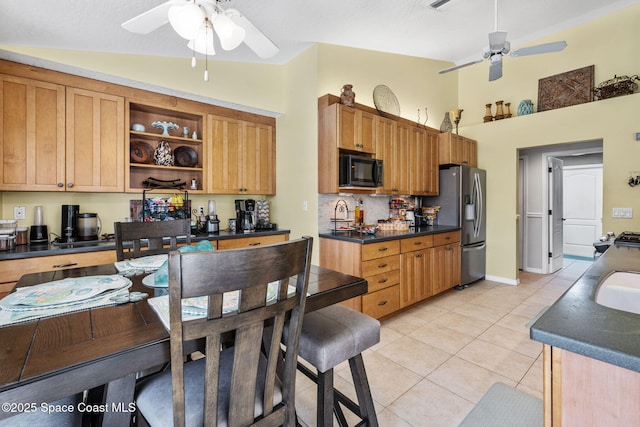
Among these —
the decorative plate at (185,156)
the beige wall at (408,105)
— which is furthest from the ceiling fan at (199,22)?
the decorative plate at (185,156)

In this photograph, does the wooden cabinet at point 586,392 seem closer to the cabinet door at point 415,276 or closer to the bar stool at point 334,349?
the bar stool at point 334,349

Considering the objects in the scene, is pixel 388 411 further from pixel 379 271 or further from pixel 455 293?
pixel 455 293

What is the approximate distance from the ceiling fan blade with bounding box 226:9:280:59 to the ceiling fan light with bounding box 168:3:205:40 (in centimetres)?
20

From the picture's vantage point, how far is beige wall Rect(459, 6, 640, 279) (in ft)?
11.4

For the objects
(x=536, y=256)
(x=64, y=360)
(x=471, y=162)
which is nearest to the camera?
(x=64, y=360)

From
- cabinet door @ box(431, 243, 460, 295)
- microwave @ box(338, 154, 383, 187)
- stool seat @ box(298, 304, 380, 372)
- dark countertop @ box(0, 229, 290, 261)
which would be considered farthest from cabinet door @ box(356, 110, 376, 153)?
dark countertop @ box(0, 229, 290, 261)

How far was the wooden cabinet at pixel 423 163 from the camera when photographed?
12.8ft

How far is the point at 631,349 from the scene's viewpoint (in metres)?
0.63

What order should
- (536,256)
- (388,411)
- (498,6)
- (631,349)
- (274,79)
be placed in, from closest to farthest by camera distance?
(631,349) → (388,411) → (498,6) → (274,79) → (536,256)

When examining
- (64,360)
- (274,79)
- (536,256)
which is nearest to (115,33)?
(274,79)

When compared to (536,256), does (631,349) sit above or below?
above

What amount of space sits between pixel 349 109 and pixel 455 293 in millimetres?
2831

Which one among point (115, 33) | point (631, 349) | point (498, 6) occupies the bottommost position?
point (631, 349)

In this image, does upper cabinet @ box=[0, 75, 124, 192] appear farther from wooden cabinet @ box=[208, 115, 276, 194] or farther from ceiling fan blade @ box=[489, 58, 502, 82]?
ceiling fan blade @ box=[489, 58, 502, 82]
